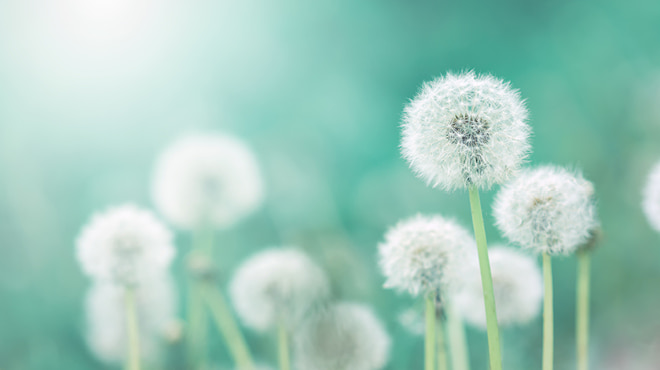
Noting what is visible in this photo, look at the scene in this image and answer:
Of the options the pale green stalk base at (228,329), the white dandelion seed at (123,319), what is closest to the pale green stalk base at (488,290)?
the pale green stalk base at (228,329)

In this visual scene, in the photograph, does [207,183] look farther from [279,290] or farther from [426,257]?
[426,257]

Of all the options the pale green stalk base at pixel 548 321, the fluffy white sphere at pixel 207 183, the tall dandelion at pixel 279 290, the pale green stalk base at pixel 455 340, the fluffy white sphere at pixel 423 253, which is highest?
the fluffy white sphere at pixel 207 183

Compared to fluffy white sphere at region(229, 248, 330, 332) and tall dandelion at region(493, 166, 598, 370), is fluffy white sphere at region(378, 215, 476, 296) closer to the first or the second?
tall dandelion at region(493, 166, 598, 370)

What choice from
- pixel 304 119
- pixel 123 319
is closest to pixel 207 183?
pixel 123 319

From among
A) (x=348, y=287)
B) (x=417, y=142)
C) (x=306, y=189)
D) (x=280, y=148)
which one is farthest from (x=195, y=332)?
(x=280, y=148)

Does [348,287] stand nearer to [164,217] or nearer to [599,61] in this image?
[164,217]

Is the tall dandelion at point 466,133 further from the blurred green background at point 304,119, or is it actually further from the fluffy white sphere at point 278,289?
the blurred green background at point 304,119
